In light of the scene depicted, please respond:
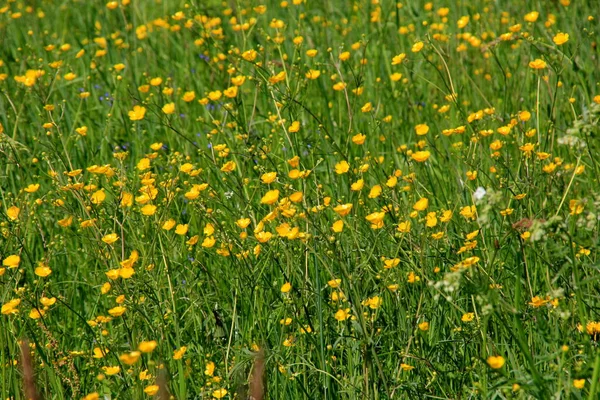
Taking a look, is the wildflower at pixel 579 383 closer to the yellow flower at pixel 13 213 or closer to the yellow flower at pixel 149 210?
the yellow flower at pixel 149 210

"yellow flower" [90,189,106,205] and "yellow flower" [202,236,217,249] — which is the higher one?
"yellow flower" [90,189,106,205]

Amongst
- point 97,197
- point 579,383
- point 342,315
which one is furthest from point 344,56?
point 579,383

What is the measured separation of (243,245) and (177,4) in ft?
11.6

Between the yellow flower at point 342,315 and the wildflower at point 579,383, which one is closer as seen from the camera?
the wildflower at point 579,383

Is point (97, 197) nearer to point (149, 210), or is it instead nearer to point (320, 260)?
point (149, 210)

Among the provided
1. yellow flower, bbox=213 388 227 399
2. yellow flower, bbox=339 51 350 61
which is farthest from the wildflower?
yellow flower, bbox=339 51 350 61

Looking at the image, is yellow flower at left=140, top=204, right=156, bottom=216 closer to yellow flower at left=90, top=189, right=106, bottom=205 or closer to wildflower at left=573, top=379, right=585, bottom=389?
yellow flower at left=90, top=189, right=106, bottom=205

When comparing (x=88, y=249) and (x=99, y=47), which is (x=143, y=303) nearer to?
(x=88, y=249)

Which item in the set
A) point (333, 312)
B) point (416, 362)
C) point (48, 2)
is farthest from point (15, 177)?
point (48, 2)

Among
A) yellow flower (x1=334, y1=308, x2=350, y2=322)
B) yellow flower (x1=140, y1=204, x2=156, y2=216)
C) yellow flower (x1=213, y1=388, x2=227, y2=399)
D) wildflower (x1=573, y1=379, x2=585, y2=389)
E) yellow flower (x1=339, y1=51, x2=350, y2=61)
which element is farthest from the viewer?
yellow flower (x1=339, y1=51, x2=350, y2=61)

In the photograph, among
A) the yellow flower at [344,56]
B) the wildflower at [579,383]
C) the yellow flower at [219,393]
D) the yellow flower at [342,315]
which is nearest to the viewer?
the wildflower at [579,383]

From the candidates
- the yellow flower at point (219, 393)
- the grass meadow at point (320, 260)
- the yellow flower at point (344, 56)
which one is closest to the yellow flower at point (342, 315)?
the grass meadow at point (320, 260)

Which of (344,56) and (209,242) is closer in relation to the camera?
(209,242)

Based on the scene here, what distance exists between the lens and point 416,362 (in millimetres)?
2162
